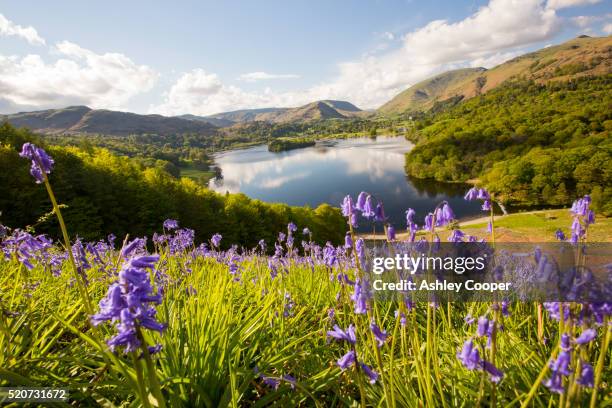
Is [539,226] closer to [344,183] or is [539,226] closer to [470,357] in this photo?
[344,183]

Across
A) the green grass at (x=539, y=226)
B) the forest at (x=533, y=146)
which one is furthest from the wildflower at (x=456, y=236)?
the forest at (x=533, y=146)

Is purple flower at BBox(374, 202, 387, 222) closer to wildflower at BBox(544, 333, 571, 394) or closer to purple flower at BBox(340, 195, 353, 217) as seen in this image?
purple flower at BBox(340, 195, 353, 217)

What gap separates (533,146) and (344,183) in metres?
62.9

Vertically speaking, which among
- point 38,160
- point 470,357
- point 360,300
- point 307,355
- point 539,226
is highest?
point 38,160

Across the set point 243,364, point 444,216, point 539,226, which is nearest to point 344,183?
point 539,226

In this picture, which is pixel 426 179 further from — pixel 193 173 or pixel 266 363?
pixel 266 363

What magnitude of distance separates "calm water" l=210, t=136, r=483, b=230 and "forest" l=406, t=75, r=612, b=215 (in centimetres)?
927

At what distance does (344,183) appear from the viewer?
110 meters

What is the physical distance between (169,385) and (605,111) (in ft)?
503

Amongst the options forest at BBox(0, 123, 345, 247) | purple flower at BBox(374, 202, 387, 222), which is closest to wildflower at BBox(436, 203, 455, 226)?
purple flower at BBox(374, 202, 387, 222)

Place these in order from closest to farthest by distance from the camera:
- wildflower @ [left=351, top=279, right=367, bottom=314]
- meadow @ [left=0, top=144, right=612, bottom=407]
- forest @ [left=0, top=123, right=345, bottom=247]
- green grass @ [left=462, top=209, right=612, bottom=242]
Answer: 1. meadow @ [left=0, top=144, right=612, bottom=407]
2. wildflower @ [left=351, top=279, right=367, bottom=314]
3. forest @ [left=0, top=123, right=345, bottom=247]
4. green grass @ [left=462, top=209, right=612, bottom=242]

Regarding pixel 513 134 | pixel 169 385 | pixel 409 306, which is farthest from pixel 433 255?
pixel 513 134

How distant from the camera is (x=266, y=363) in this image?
9.98 feet

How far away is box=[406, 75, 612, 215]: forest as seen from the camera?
7569 centimetres
